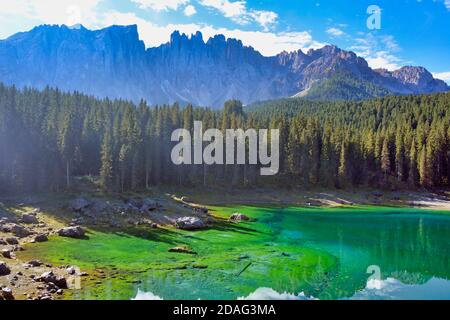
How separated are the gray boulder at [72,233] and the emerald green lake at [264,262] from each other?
5.19 feet

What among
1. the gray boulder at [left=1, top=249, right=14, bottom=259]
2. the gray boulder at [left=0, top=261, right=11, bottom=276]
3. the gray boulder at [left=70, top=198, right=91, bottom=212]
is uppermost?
the gray boulder at [left=70, top=198, right=91, bottom=212]

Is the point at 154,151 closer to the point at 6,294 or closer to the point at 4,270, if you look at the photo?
the point at 4,270

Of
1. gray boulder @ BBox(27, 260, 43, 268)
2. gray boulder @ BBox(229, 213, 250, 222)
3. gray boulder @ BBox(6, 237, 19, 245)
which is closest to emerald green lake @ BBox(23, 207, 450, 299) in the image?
gray boulder @ BBox(27, 260, 43, 268)

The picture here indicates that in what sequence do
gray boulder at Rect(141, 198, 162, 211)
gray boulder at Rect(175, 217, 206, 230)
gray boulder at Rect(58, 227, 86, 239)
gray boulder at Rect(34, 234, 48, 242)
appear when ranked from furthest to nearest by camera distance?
gray boulder at Rect(141, 198, 162, 211) → gray boulder at Rect(175, 217, 206, 230) → gray boulder at Rect(58, 227, 86, 239) → gray boulder at Rect(34, 234, 48, 242)

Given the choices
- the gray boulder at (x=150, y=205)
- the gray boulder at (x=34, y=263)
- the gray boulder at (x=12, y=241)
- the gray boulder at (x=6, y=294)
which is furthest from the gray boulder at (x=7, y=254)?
the gray boulder at (x=150, y=205)

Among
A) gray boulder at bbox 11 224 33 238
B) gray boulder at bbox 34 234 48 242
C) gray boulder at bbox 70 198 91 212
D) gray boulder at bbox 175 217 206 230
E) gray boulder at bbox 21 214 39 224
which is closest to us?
gray boulder at bbox 34 234 48 242

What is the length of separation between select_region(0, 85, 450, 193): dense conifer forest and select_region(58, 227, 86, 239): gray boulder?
87.2 feet

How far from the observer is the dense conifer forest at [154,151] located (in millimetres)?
68875

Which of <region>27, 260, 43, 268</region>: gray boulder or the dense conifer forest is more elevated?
the dense conifer forest

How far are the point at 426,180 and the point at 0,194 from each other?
10775cm

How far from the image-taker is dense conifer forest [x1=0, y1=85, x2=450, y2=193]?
6888 centimetres

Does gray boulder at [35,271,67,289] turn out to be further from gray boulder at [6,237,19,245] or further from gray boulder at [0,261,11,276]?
gray boulder at [6,237,19,245]

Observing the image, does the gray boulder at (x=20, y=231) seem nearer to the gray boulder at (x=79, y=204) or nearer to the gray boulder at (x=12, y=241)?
the gray boulder at (x=12, y=241)

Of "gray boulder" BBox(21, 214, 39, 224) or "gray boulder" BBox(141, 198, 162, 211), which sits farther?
"gray boulder" BBox(141, 198, 162, 211)
